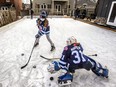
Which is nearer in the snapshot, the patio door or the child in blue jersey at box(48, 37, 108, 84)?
the child in blue jersey at box(48, 37, 108, 84)

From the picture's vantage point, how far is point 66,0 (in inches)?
733

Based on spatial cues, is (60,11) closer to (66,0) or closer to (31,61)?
(66,0)

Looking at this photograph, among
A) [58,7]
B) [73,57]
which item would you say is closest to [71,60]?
[73,57]

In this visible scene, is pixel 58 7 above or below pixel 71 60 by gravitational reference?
above

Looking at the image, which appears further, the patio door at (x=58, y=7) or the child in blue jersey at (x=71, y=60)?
the patio door at (x=58, y=7)

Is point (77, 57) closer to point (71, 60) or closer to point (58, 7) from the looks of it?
point (71, 60)

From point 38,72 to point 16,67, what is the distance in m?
0.56

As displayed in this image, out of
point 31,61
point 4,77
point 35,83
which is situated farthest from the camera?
point 31,61

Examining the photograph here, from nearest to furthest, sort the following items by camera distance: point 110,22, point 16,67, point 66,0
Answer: point 16,67
point 110,22
point 66,0

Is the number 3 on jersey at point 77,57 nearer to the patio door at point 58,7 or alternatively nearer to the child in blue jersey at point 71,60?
the child in blue jersey at point 71,60

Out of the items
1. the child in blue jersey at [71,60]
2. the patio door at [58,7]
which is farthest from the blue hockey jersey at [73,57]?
the patio door at [58,7]

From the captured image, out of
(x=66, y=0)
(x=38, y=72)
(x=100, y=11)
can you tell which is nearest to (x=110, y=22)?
(x=100, y=11)

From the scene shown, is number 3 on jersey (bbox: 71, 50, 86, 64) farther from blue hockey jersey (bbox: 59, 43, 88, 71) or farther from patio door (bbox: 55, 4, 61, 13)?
patio door (bbox: 55, 4, 61, 13)

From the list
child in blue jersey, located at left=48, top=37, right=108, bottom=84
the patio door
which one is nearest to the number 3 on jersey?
child in blue jersey, located at left=48, top=37, right=108, bottom=84
